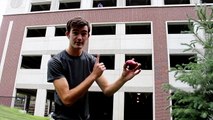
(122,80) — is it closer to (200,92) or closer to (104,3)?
(200,92)

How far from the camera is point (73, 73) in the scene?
208 cm

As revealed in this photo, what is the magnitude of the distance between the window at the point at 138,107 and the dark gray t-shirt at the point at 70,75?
69.2ft

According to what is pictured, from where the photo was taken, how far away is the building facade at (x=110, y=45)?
18.0 meters

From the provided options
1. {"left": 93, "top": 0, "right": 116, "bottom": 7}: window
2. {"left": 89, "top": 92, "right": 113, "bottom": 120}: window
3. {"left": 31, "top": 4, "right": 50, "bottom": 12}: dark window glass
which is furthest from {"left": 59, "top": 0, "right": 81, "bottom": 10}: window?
{"left": 89, "top": 92, "right": 113, "bottom": 120}: window

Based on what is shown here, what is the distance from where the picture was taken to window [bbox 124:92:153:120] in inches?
913

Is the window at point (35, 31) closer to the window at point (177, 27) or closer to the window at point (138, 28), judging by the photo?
the window at point (138, 28)

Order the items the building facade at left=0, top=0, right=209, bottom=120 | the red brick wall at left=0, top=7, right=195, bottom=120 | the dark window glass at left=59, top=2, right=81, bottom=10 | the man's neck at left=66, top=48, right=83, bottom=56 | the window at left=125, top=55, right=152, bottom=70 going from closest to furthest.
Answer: the man's neck at left=66, top=48, right=83, bottom=56 → the red brick wall at left=0, top=7, right=195, bottom=120 → the building facade at left=0, top=0, right=209, bottom=120 → the window at left=125, top=55, right=152, bottom=70 → the dark window glass at left=59, top=2, right=81, bottom=10

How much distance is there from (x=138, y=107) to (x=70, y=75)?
898 inches

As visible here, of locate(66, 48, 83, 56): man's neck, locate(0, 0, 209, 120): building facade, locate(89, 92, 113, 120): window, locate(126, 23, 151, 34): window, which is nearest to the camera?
locate(66, 48, 83, 56): man's neck

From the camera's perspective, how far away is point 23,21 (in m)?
22.2

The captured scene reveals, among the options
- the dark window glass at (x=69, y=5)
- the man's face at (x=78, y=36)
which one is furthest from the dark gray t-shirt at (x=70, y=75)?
the dark window glass at (x=69, y=5)

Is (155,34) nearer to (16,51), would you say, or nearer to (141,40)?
(141,40)

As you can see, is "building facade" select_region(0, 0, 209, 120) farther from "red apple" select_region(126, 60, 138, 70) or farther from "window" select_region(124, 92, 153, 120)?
"red apple" select_region(126, 60, 138, 70)

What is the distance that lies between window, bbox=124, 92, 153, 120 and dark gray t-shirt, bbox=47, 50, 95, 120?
21094 millimetres
